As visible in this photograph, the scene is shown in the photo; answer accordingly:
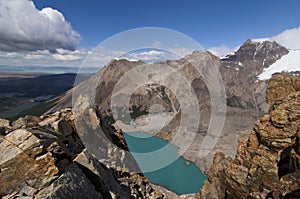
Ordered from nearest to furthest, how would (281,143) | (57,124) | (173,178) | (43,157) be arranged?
(43,157) → (57,124) → (281,143) → (173,178)

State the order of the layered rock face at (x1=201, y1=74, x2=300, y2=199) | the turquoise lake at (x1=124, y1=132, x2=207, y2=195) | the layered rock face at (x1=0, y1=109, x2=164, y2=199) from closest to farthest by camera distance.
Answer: the layered rock face at (x1=0, y1=109, x2=164, y2=199) → the layered rock face at (x1=201, y1=74, x2=300, y2=199) → the turquoise lake at (x1=124, y1=132, x2=207, y2=195)

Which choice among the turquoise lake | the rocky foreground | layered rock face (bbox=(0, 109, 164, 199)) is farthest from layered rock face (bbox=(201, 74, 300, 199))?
the turquoise lake

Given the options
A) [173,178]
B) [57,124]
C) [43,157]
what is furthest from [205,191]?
[173,178]

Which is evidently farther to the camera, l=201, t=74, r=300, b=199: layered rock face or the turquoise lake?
the turquoise lake

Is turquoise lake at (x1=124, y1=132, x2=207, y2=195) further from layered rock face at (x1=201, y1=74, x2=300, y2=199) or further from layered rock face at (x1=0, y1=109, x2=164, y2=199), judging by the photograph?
layered rock face at (x1=0, y1=109, x2=164, y2=199)

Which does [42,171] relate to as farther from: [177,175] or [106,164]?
[177,175]

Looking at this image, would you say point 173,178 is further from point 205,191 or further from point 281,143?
point 281,143

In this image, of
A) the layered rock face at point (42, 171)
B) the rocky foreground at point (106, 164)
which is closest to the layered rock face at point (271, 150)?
the rocky foreground at point (106, 164)
